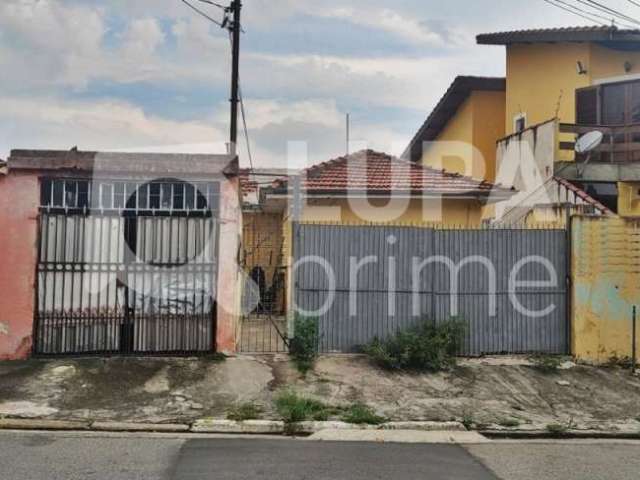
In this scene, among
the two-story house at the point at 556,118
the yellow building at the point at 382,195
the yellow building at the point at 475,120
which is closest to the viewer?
the yellow building at the point at 382,195

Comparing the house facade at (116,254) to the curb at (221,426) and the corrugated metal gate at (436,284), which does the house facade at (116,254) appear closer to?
the corrugated metal gate at (436,284)

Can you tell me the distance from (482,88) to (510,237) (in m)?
10.6

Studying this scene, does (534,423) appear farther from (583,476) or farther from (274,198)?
(274,198)

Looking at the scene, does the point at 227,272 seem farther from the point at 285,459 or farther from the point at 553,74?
the point at 553,74

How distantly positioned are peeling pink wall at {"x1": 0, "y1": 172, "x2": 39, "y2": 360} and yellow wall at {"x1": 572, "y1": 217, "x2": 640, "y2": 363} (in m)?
8.61

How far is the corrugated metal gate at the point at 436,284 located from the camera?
385 inches

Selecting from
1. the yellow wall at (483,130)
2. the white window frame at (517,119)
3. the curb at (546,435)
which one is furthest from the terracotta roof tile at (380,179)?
the curb at (546,435)

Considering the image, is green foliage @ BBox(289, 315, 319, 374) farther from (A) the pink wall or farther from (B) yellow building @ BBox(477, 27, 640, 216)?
(B) yellow building @ BBox(477, 27, 640, 216)

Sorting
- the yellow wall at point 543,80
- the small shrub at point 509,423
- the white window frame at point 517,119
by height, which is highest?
the yellow wall at point 543,80

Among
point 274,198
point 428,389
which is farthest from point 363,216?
point 428,389

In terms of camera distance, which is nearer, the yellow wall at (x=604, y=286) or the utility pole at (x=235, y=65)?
the yellow wall at (x=604, y=286)

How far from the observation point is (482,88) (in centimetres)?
1933

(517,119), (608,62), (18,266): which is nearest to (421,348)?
(18,266)

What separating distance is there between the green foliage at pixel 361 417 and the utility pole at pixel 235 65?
10552 millimetres
